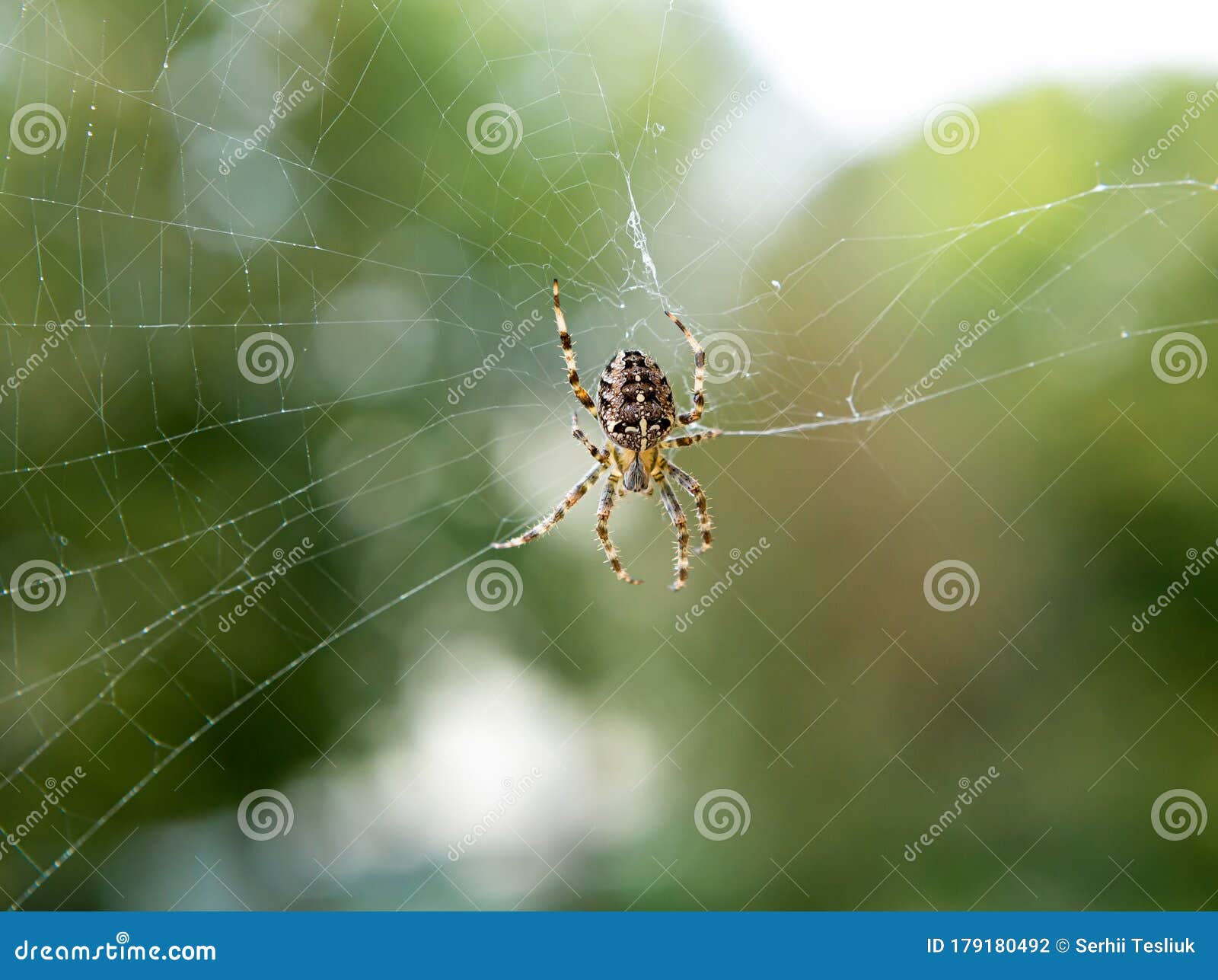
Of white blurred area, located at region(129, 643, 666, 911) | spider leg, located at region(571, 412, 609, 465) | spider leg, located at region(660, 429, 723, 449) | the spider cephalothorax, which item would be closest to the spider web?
white blurred area, located at region(129, 643, 666, 911)

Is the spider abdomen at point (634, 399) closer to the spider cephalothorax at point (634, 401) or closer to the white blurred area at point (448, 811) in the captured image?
the spider cephalothorax at point (634, 401)

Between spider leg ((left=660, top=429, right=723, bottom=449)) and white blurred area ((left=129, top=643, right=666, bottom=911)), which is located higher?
spider leg ((left=660, top=429, right=723, bottom=449))

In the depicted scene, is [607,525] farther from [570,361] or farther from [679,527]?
[570,361]

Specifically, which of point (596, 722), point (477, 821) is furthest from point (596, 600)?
point (477, 821)

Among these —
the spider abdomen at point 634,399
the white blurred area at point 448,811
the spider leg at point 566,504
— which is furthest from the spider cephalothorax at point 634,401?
the white blurred area at point 448,811

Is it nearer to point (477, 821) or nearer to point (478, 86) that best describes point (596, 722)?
point (477, 821)

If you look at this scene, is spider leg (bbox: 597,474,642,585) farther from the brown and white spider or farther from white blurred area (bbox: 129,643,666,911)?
white blurred area (bbox: 129,643,666,911)

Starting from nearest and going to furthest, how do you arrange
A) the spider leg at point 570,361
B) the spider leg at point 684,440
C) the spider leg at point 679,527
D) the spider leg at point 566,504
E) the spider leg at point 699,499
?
1. the spider leg at point 570,361
2. the spider leg at point 684,440
3. the spider leg at point 566,504
4. the spider leg at point 699,499
5. the spider leg at point 679,527
